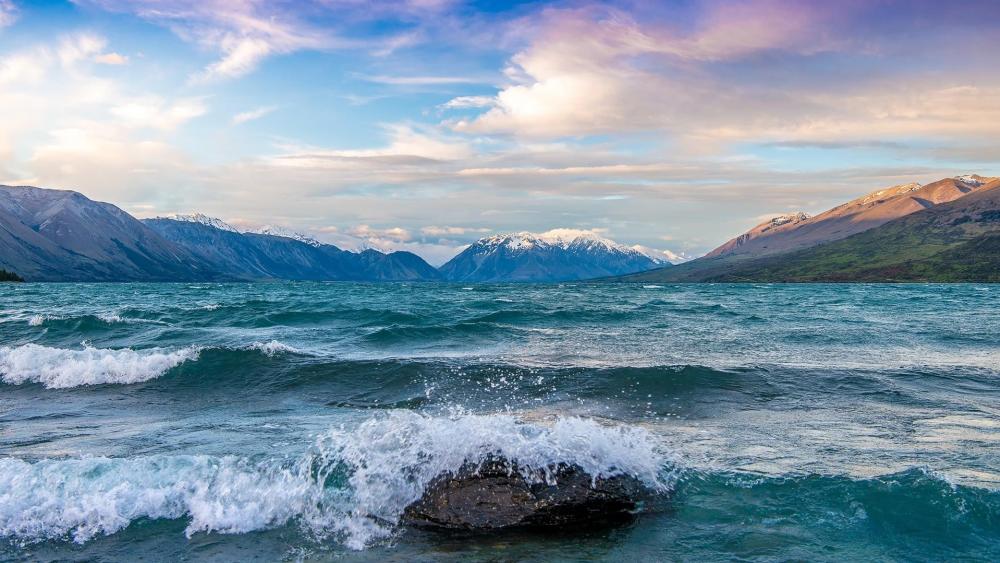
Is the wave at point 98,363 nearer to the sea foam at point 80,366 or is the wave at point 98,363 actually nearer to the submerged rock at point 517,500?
the sea foam at point 80,366

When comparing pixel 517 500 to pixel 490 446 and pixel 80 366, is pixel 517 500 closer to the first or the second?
pixel 490 446

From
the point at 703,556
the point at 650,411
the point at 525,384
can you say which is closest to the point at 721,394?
the point at 650,411

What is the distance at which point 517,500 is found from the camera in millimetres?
10359

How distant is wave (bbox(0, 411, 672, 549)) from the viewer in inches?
416

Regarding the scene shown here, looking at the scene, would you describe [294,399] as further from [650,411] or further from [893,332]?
[893,332]

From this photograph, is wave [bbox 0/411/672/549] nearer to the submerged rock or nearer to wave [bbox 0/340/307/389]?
the submerged rock

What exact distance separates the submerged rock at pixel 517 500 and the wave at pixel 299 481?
0.86 feet

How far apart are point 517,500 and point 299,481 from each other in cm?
436

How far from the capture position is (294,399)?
69.9 ft

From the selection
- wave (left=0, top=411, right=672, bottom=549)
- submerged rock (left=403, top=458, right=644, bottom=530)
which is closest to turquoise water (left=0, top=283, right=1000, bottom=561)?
wave (left=0, top=411, right=672, bottom=549)

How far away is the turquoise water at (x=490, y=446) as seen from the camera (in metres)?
9.84

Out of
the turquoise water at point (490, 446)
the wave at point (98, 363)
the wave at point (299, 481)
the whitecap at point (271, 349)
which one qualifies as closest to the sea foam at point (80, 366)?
the wave at point (98, 363)

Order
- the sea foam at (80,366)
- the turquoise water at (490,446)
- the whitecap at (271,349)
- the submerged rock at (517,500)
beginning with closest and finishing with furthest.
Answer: the turquoise water at (490,446), the submerged rock at (517,500), the sea foam at (80,366), the whitecap at (271,349)

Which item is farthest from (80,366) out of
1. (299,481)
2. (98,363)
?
(299,481)
